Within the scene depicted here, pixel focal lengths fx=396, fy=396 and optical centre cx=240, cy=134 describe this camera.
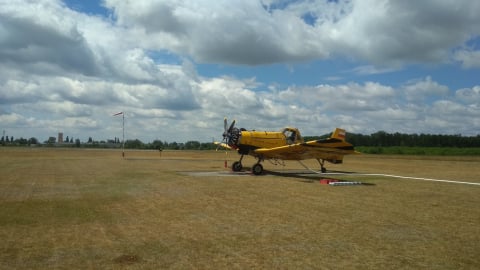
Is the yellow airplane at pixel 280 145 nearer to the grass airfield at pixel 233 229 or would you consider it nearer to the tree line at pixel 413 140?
the grass airfield at pixel 233 229

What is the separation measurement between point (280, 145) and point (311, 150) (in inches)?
79.9

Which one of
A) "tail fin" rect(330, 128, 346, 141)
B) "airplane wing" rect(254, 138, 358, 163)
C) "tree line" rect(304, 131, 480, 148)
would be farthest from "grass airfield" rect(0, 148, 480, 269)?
"tree line" rect(304, 131, 480, 148)

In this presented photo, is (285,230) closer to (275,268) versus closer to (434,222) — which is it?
(275,268)

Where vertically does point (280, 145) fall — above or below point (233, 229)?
above

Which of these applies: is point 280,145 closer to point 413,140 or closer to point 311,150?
point 311,150

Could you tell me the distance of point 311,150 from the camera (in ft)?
75.5

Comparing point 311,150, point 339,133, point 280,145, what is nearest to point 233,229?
point 311,150

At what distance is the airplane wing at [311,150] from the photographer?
22594mm

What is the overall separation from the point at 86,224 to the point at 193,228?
242 cm

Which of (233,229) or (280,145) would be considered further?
(280,145)

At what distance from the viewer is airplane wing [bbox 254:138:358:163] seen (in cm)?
2259

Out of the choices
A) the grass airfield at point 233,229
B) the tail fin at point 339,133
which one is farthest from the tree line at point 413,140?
the grass airfield at point 233,229

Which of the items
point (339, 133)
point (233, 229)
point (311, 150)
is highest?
point (339, 133)

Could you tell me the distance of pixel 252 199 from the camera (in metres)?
13.1
